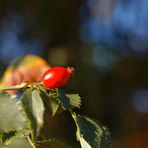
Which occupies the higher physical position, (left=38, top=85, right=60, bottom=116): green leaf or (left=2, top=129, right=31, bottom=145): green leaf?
(left=38, top=85, right=60, bottom=116): green leaf

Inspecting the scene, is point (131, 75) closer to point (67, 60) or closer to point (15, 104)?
point (67, 60)

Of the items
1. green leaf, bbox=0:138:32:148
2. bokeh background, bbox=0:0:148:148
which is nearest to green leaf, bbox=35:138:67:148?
green leaf, bbox=0:138:32:148

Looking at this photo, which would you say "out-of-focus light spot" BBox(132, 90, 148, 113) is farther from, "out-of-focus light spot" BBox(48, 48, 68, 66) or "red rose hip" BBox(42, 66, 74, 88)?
"red rose hip" BBox(42, 66, 74, 88)

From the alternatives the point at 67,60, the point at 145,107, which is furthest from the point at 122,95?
the point at 67,60

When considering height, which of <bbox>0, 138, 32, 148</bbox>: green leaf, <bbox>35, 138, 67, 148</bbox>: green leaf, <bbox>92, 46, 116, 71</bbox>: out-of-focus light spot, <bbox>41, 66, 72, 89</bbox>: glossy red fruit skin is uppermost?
<bbox>41, 66, 72, 89</bbox>: glossy red fruit skin

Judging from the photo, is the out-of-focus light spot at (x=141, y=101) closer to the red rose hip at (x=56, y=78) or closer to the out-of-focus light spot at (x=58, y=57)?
the out-of-focus light spot at (x=58, y=57)

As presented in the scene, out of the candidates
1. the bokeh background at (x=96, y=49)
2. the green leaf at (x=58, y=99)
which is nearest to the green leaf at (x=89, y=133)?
the green leaf at (x=58, y=99)
